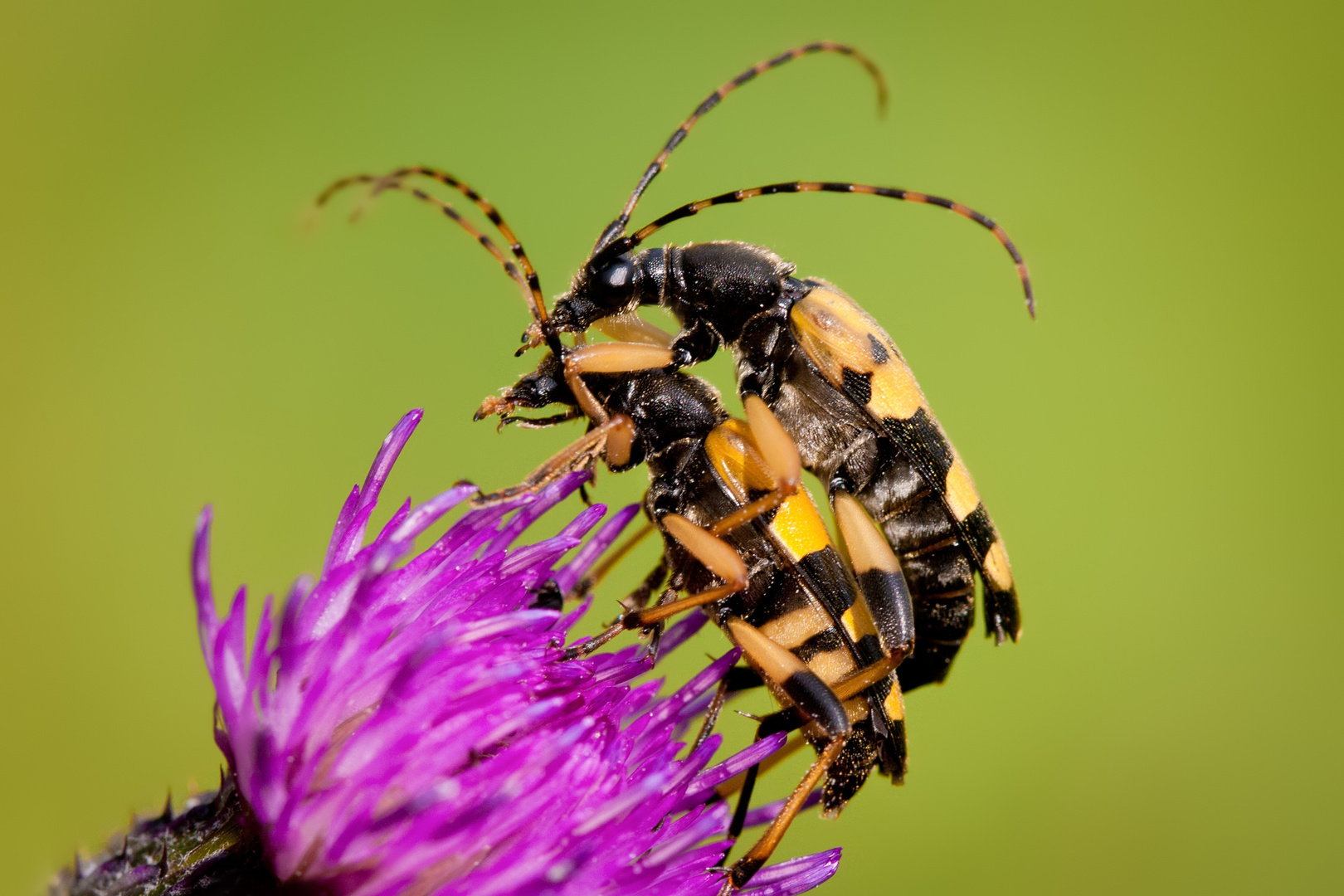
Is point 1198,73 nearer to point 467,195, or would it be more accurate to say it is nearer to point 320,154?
point 320,154

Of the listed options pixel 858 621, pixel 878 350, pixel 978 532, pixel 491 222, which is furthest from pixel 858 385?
pixel 491 222

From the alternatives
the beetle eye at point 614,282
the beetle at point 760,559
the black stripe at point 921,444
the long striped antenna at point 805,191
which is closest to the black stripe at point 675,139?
the long striped antenna at point 805,191

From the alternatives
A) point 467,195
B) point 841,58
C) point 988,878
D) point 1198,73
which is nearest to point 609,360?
point 467,195

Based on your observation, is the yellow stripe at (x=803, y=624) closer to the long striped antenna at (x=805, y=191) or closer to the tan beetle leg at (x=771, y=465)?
the tan beetle leg at (x=771, y=465)

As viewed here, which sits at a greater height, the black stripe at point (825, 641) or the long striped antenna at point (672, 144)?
the long striped antenna at point (672, 144)

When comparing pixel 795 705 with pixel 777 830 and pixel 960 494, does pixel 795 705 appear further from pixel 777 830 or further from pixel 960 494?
pixel 960 494

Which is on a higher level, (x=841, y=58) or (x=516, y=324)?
(x=841, y=58)

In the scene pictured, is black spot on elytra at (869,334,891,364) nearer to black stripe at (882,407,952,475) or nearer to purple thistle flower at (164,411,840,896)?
black stripe at (882,407,952,475)
